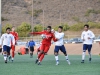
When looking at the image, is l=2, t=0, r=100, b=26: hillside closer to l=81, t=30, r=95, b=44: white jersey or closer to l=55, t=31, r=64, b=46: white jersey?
l=81, t=30, r=95, b=44: white jersey

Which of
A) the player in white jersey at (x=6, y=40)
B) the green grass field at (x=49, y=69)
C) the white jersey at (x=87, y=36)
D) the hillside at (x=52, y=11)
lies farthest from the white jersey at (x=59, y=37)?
the hillside at (x=52, y=11)

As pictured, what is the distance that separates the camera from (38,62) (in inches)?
935

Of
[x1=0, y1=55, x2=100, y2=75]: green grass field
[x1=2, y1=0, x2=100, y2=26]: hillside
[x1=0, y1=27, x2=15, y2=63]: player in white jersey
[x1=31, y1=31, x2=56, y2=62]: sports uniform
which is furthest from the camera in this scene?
Answer: [x1=2, y1=0, x2=100, y2=26]: hillside

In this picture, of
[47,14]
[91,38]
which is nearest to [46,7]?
[47,14]

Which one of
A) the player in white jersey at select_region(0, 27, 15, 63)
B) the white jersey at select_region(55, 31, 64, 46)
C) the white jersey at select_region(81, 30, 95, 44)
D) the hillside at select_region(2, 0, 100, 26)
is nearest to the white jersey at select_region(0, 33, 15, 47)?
the player in white jersey at select_region(0, 27, 15, 63)

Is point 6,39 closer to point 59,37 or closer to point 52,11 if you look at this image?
point 59,37

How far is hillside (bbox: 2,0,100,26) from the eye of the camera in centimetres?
10434

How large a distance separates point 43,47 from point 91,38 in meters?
3.53

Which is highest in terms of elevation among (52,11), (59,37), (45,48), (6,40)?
(59,37)

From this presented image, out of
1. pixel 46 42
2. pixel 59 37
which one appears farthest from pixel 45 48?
pixel 59 37

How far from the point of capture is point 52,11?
372 feet

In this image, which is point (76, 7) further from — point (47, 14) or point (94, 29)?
point (94, 29)

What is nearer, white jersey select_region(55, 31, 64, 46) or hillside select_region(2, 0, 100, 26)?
white jersey select_region(55, 31, 64, 46)

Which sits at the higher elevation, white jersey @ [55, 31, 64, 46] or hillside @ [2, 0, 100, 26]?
white jersey @ [55, 31, 64, 46]
